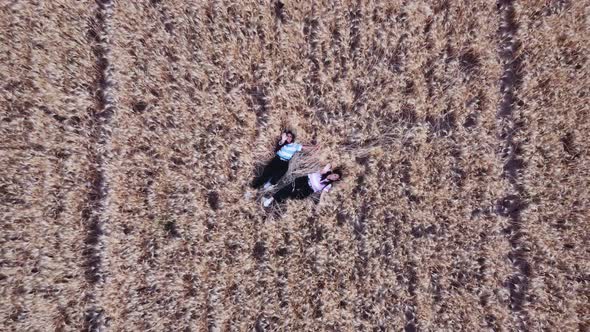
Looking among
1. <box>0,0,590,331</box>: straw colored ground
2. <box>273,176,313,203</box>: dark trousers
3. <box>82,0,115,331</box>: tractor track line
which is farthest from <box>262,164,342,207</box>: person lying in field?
<box>82,0,115,331</box>: tractor track line

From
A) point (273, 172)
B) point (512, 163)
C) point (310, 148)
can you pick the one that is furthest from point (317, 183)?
point (512, 163)

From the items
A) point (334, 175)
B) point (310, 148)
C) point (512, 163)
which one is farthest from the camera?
point (310, 148)

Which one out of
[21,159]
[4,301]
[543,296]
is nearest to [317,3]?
[21,159]

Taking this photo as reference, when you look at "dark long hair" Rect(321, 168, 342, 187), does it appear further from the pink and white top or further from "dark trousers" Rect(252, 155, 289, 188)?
"dark trousers" Rect(252, 155, 289, 188)

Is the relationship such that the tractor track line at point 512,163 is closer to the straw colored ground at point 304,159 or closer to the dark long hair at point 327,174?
the straw colored ground at point 304,159

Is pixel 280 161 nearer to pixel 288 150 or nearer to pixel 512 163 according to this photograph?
pixel 288 150

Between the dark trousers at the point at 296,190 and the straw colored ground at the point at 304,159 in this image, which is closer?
the straw colored ground at the point at 304,159

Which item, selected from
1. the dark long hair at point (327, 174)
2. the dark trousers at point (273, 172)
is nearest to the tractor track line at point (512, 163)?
the dark long hair at point (327, 174)
